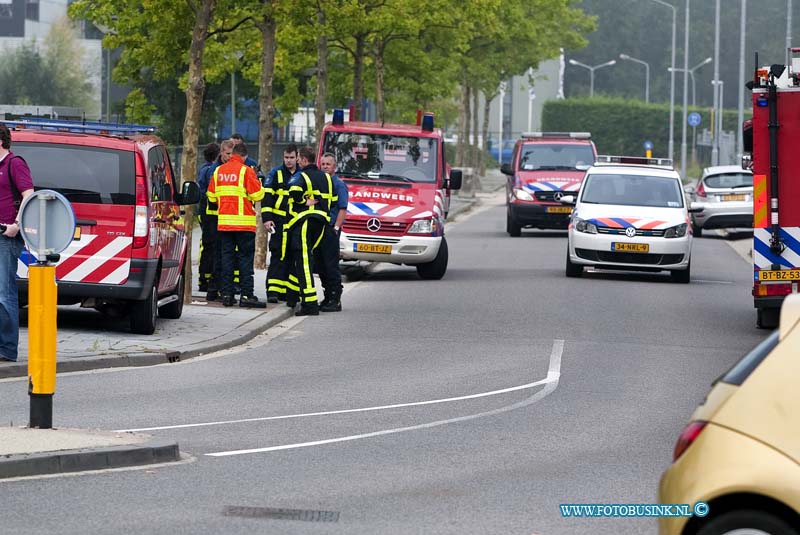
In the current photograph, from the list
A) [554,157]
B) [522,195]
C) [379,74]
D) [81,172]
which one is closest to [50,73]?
[379,74]

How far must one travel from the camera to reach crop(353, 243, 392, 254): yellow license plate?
2342 cm

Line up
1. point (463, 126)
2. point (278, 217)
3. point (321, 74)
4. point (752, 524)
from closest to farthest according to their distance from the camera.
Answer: point (752, 524)
point (278, 217)
point (321, 74)
point (463, 126)

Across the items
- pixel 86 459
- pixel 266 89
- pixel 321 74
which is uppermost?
pixel 321 74

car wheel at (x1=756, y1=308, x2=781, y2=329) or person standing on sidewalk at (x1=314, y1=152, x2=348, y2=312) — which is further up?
person standing on sidewalk at (x1=314, y1=152, x2=348, y2=312)

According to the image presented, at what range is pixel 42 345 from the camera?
31.7 ft

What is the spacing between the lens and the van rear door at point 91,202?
14.9 meters

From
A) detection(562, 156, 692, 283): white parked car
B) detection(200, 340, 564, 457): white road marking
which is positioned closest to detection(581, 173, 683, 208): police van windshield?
detection(562, 156, 692, 283): white parked car

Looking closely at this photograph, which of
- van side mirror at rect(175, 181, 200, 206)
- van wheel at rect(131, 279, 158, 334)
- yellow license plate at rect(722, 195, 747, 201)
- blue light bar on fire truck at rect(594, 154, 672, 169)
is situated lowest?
van wheel at rect(131, 279, 158, 334)

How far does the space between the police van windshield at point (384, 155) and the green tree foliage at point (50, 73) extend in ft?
157

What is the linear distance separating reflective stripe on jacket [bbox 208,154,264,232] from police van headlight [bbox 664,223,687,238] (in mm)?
7622

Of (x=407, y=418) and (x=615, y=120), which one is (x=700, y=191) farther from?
(x=615, y=120)

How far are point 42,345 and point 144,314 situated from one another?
5.72 meters

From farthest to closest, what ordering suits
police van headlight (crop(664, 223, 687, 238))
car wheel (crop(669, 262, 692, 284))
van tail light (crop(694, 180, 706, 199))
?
1. van tail light (crop(694, 180, 706, 199))
2. car wheel (crop(669, 262, 692, 284))
3. police van headlight (crop(664, 223, 687, 238))

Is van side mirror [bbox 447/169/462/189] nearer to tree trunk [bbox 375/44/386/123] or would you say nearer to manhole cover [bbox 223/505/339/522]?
manhole cover [bbox 223/505/339/522]
